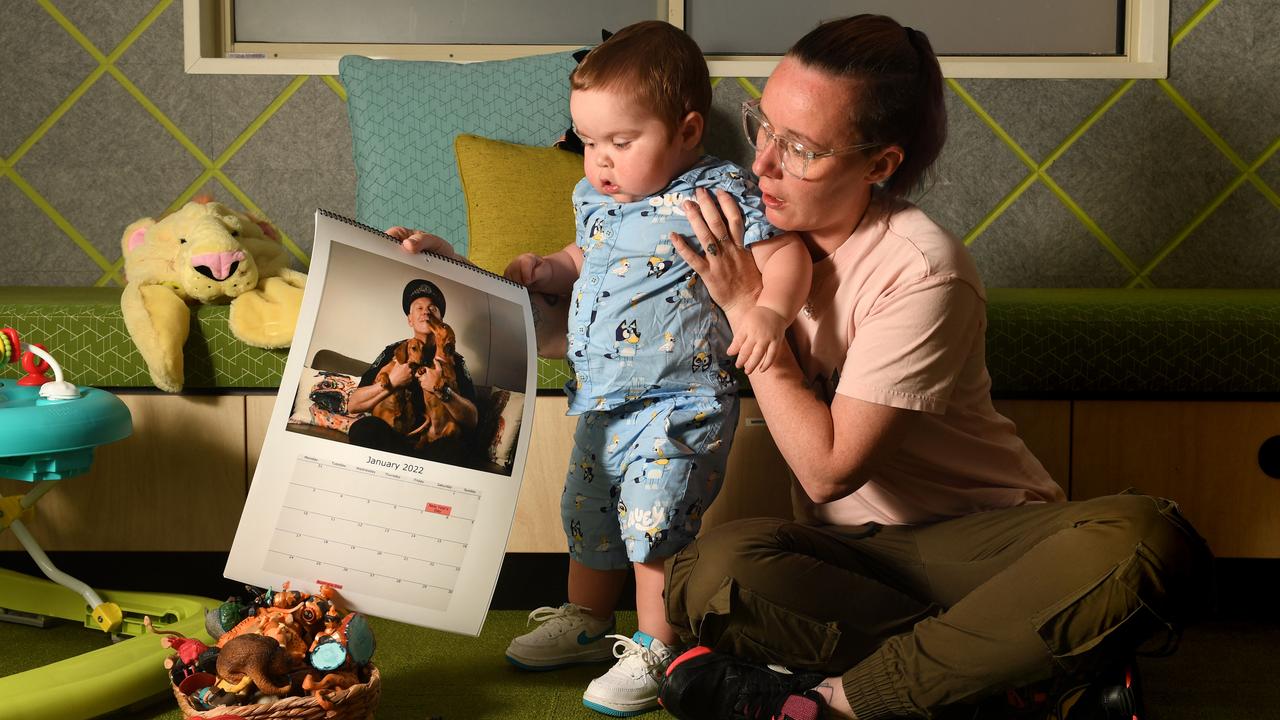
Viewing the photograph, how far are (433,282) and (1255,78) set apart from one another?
5.76 feet

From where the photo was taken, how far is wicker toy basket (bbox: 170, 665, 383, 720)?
3.08ft

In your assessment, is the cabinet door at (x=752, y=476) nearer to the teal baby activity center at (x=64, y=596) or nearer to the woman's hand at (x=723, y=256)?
the woman's hand at (x=723, y=256)

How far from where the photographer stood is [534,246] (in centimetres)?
167

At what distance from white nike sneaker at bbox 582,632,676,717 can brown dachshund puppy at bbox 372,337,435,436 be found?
34cm

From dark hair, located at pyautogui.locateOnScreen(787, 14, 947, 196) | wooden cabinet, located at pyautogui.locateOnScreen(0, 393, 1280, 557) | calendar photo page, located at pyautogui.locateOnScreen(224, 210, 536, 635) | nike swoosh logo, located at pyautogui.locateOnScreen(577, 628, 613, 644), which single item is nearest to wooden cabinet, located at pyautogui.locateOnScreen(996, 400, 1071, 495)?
wooden cabinet, located at pyautogui.locateOnScreen(0, 393, 1280, 557)

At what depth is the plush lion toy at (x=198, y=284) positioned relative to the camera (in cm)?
135

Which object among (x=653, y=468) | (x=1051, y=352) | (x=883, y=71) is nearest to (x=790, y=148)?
(x=883, y=71)

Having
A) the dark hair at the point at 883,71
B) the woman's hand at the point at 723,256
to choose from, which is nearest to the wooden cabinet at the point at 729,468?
the woman's hand at the point at 723,256

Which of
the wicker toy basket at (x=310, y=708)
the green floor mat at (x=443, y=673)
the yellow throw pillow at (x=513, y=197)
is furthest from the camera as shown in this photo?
the yellow throw pillow at (x=513, y=197)

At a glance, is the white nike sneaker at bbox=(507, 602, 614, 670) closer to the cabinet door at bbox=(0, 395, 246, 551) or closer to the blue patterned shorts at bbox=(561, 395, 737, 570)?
the blue patterned shorts at bbox=(561, 395, 737, 570)

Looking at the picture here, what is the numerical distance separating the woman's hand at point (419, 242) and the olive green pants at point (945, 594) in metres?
0.43

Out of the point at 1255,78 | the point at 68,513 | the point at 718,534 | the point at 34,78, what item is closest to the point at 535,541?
the point at 718,534

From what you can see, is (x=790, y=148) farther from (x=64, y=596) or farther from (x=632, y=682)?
(x=64, y=596)

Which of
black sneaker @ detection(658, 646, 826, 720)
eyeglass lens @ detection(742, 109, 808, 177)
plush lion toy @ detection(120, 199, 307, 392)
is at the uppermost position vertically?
eyeglass lens @ detection(742, 109, 808, 177)
